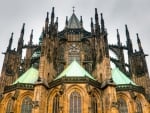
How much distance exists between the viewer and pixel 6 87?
96.3ft

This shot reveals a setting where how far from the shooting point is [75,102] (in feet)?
83.3

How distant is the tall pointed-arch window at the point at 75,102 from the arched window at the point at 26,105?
191 inches

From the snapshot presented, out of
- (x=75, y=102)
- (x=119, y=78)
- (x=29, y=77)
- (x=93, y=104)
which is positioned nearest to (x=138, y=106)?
(x=119, y=78)

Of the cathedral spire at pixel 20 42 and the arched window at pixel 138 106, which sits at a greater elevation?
the cathedral spire at pixel 20 42

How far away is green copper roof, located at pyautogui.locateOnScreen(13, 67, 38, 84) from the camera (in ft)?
97.4

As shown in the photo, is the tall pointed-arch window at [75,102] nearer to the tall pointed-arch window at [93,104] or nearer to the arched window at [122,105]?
the tall pointed-arch window at [93,104]

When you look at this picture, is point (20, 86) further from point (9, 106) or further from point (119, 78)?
point (119, 78)

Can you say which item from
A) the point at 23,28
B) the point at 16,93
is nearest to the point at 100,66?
the point at 16,93

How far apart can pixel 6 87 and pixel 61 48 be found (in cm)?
931

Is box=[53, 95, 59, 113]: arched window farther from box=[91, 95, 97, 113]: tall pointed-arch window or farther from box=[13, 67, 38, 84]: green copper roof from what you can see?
box=[13, 67, 38, 84]: green copper roof

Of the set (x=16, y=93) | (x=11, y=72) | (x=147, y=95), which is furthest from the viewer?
(x=11, y=72)

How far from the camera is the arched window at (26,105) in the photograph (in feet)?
89.7

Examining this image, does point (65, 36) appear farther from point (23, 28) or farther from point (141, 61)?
point (141, 61)

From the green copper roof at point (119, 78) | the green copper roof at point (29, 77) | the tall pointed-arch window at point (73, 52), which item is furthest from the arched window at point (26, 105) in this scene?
the green copper roof at point (119, 78)
